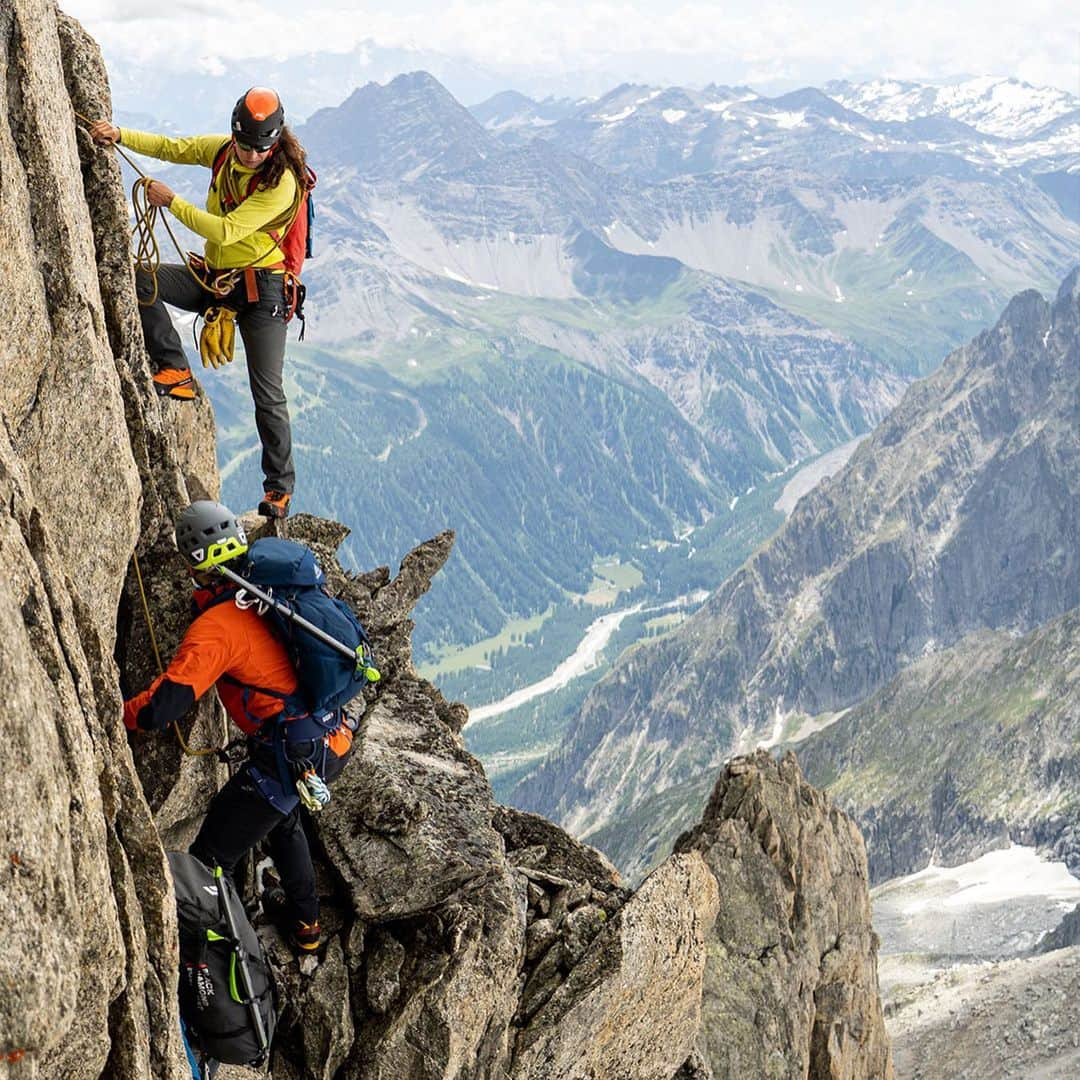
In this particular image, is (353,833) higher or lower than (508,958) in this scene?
higher

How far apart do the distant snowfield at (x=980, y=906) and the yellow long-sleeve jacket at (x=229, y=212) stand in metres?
149

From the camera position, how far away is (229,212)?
63.7ft

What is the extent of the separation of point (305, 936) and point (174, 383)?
31.7ft

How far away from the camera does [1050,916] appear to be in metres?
164

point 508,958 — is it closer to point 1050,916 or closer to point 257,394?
point 257,394

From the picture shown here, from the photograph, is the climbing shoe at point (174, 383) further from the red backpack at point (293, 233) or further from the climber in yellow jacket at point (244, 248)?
the red backpack at point (293, 233)

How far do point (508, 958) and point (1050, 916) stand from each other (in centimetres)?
16670

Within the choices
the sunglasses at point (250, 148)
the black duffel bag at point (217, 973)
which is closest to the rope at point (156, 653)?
the black duffel bag at point (217, 973)

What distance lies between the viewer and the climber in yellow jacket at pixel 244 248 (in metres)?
18.1

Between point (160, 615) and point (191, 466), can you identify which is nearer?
point (160, 615)

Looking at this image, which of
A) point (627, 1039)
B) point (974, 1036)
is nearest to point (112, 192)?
point (627, 1039)

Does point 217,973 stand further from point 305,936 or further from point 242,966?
point 305,936

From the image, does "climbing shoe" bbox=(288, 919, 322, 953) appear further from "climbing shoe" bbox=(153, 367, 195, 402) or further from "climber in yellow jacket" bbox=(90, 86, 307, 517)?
"climbing shoe" bbox=(153, 367, 195, 402)

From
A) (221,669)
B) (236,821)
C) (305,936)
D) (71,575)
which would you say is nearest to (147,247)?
(71,575)
